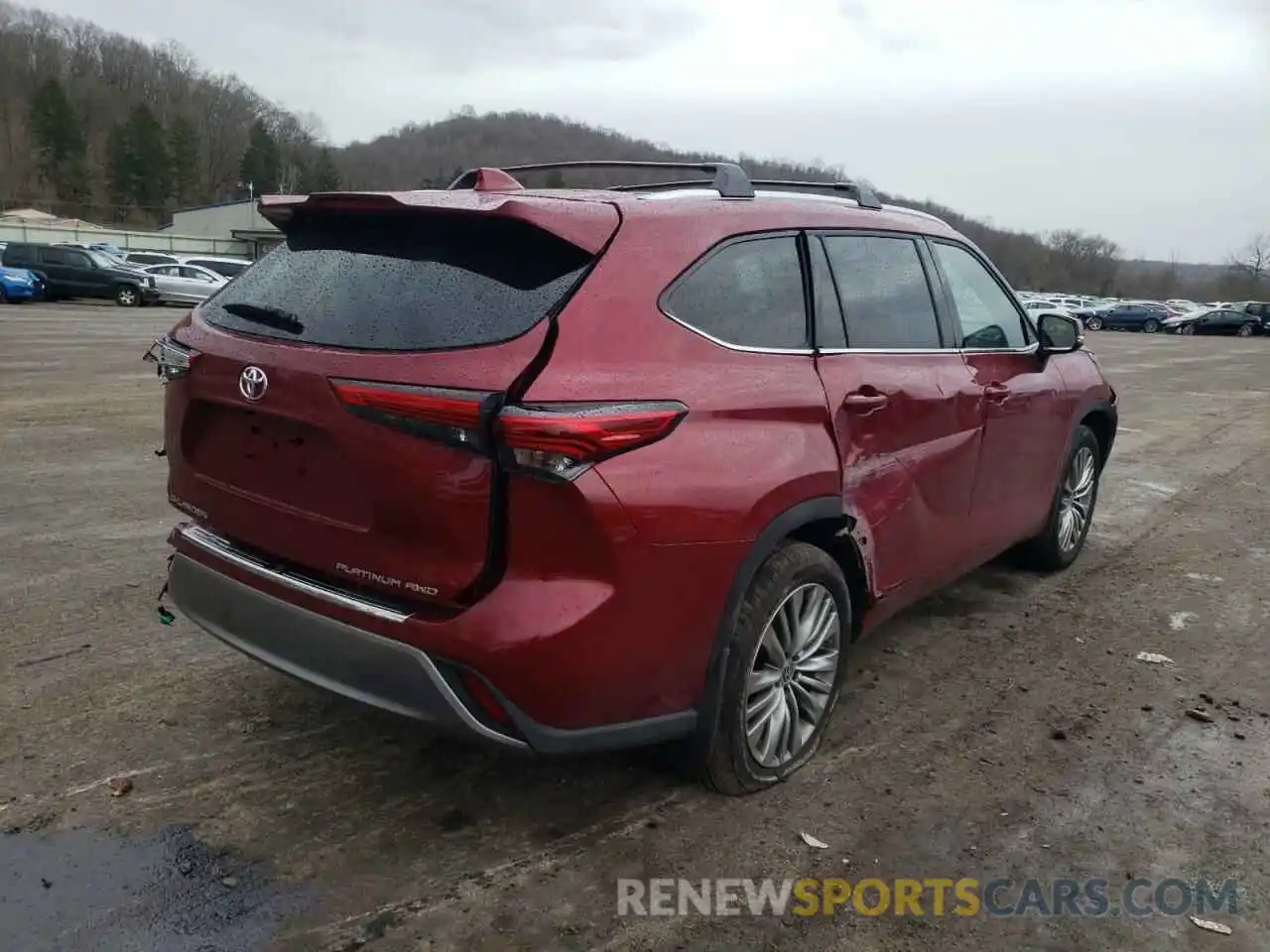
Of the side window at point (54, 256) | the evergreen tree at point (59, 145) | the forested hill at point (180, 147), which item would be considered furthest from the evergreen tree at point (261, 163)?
the side window at point (54, 256)

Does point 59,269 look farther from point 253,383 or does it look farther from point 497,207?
point 497,207

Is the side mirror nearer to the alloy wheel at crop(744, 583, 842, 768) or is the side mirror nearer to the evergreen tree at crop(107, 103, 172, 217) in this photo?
the alloy wheel at crop(744, 583, 842, 768)

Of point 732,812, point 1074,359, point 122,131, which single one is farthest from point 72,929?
point 122,131

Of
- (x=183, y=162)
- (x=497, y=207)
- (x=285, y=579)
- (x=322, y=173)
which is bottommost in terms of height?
(x=285, y=579)

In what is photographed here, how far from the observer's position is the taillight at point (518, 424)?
2.43m

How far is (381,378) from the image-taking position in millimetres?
2547

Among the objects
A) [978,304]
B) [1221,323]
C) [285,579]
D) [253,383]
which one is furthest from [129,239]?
[285,579]

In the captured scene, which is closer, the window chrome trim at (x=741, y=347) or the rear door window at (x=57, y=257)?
the window chrome trim at (x=741, y=347)

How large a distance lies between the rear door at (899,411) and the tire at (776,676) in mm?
290

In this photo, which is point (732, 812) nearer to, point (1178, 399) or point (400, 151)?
point (1178, 399)

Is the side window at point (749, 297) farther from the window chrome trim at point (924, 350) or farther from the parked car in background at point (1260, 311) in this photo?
the parked car in background at point (1260, 311)

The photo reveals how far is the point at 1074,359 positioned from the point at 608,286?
11.8 feet

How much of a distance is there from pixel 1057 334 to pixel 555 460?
3466 mm

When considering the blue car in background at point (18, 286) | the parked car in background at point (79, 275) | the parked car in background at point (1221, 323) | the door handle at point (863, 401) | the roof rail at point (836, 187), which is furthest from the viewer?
the parked car in background at point (1221, 323)
